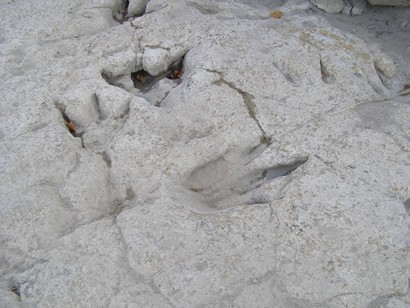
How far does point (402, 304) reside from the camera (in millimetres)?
1888

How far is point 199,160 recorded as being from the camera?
243cm

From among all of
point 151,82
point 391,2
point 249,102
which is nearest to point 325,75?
point 249,102

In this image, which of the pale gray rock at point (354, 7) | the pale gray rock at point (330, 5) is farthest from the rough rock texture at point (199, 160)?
the pale gray rock at point (354, 7)

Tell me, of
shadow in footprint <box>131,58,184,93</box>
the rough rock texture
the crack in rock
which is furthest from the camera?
shadow in footprint <box>131,58,184,93</box>

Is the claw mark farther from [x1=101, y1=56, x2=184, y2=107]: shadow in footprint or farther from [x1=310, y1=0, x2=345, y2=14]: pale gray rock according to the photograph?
[x1=101, y1=56, x2=184, y2=107]: shadow in footprint

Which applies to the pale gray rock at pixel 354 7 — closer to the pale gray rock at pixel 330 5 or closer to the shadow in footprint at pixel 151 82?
the pale gray rock at pixel 330 5

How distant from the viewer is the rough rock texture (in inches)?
76.5

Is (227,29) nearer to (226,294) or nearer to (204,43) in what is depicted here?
(204,43)

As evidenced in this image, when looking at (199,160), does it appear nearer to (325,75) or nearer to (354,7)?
(325,75)

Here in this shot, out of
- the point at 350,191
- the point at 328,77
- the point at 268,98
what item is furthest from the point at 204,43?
the point at 350,191

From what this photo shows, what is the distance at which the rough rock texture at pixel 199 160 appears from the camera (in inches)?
76.5

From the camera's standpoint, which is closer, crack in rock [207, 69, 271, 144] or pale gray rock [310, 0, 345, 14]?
crack in rock [207, 69, 271, 144]

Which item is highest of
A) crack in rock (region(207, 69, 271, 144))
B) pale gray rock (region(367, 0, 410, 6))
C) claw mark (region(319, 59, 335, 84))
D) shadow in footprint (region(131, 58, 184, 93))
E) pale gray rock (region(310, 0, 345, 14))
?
pale gray rock (region(367, 0, 410, 6))

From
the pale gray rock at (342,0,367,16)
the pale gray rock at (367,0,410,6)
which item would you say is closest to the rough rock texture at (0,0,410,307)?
the pale gray rock at (342,0,367,16)
